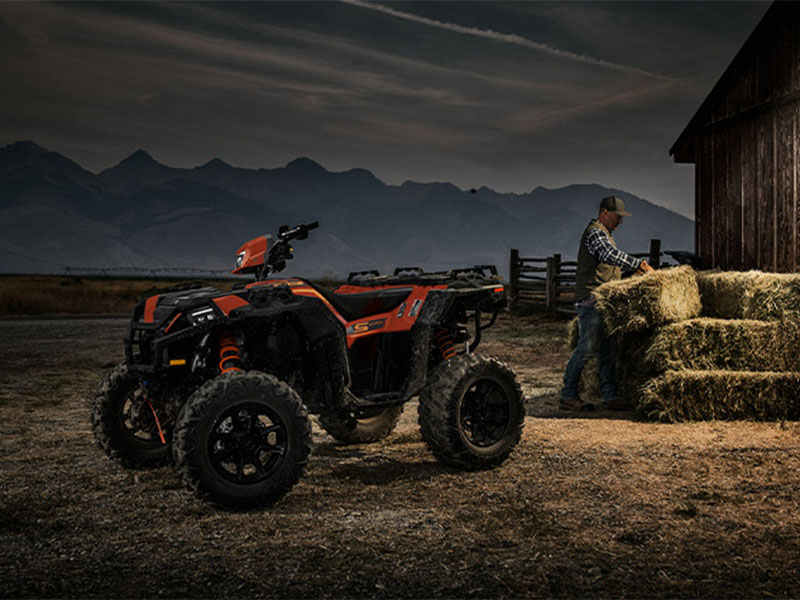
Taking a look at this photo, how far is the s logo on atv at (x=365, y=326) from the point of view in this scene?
5168 millimetres

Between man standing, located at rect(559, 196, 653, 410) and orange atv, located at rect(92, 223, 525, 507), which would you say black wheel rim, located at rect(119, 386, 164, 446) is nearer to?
orange atv, located at rect(92, 223, 525, 507)

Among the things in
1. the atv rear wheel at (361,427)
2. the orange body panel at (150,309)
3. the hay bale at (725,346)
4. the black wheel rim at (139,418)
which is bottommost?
the atv rear wheel at (361,427)

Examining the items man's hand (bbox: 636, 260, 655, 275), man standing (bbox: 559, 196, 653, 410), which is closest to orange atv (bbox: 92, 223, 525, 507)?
man standing (bbox: 559, 196, 653, 410)

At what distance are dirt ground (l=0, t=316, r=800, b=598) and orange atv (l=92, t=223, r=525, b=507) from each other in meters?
0.29

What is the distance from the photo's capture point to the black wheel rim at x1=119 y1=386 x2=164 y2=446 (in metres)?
5.30

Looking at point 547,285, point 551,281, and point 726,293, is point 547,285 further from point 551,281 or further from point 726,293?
point 726,293

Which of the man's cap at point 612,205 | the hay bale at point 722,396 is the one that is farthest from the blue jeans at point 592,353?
the man's cap at point 612,205

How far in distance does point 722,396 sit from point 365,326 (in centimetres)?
437

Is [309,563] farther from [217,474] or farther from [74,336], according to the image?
[74,336]

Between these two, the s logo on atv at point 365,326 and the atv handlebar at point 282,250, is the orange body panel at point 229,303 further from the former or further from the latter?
the s logo on atv at point 365,326

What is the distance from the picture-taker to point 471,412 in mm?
5559

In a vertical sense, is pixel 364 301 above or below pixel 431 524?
above

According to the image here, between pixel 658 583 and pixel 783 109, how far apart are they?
9871mm

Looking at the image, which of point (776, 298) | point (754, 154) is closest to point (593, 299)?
point (776, 298)
